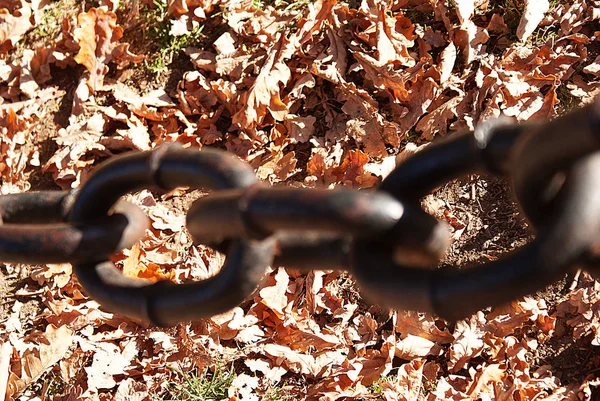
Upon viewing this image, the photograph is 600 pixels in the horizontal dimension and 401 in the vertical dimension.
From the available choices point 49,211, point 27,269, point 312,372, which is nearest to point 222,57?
point 27,269

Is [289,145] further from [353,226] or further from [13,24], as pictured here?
[353,226]

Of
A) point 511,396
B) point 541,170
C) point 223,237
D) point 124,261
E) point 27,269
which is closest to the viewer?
point 541,170

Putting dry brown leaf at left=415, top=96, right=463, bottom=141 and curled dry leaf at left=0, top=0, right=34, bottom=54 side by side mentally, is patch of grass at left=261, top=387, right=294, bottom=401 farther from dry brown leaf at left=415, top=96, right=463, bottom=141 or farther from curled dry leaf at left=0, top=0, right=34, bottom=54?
curled dry leaf at left=0, top=0, right=34, bottom=54

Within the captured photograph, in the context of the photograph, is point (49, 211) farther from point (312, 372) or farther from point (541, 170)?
point (312, 372)

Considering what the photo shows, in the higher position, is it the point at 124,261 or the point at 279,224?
the point at 279,224

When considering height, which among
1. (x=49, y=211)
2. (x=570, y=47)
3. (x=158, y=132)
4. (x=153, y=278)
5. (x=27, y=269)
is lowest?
(x=27, y=269)

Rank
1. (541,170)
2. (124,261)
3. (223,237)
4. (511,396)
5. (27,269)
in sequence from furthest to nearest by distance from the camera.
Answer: (27,269)
(124,261)
(511,396)
(223,237)
(541,170)

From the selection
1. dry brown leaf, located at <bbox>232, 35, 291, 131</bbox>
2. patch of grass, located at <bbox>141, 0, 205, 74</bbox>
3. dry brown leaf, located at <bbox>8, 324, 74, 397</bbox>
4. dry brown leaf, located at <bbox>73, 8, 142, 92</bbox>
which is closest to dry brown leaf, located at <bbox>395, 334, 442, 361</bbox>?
dry brown leaf, located at <bbox>232, 35, 291, 131</bbox>
